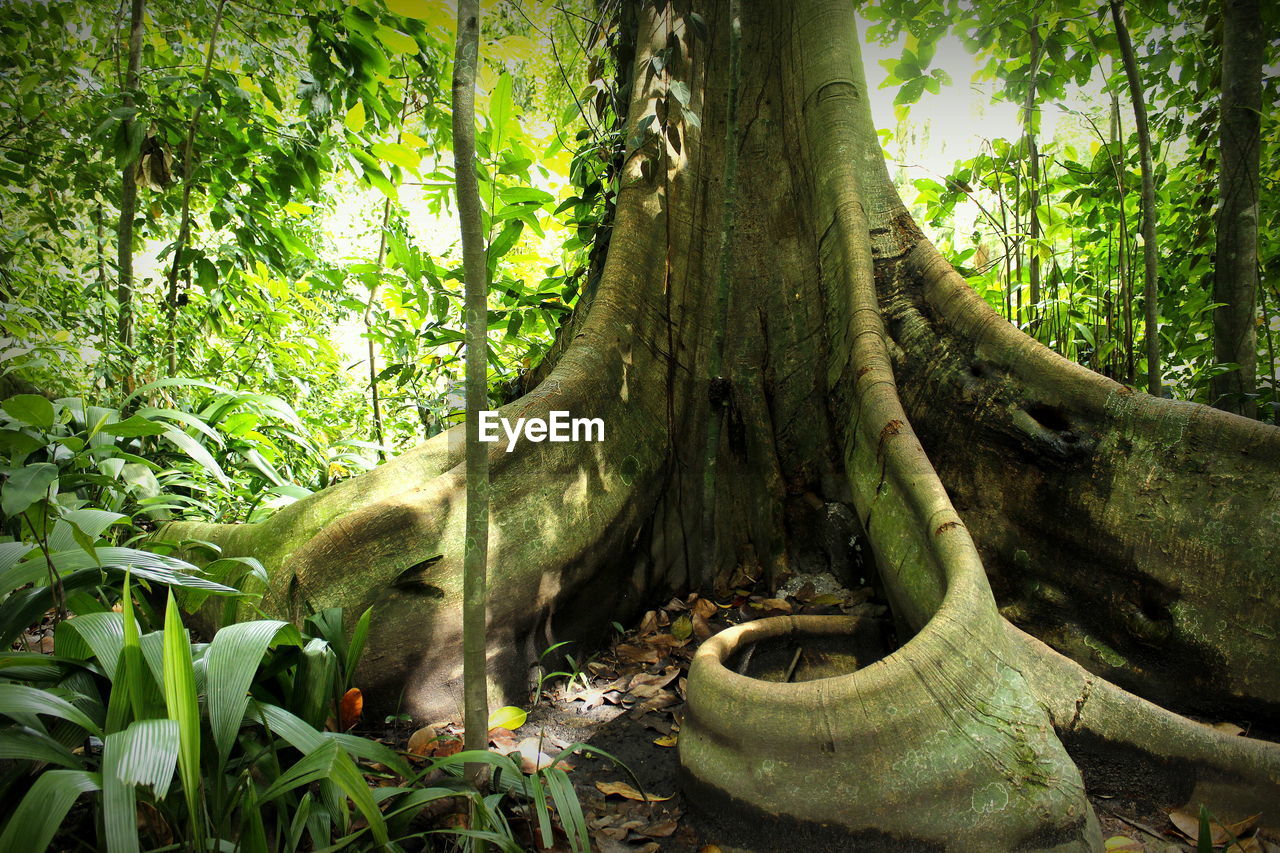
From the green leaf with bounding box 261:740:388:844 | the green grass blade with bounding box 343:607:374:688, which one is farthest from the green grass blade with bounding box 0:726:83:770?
the green grass blade with bounding box 343:607:374:688

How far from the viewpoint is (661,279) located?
110 inches

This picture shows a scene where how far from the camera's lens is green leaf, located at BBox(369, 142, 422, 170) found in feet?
11.8

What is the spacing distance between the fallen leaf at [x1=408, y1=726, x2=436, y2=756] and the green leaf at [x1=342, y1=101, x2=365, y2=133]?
294 cm

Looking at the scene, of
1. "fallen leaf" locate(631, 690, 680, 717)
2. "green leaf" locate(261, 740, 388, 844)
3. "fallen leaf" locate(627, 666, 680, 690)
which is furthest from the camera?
"fallen leaf" locate(627, 666, 680, 690)

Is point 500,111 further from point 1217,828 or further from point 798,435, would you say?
point 1217,828

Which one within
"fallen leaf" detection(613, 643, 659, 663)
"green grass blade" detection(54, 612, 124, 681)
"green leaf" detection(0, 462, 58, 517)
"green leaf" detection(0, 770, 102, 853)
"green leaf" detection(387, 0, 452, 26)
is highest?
"green leaf" detection(387, 0, 452, 26)

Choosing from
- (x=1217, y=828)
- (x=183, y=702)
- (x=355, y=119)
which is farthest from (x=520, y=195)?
(x=1217, y=828)

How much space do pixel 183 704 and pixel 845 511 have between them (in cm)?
208

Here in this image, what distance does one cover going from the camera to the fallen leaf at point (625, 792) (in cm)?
159

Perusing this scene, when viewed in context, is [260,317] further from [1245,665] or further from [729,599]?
[1245,665]

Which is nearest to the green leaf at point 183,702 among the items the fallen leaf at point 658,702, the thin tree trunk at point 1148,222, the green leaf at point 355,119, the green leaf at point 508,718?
the green leaf at point 508,718

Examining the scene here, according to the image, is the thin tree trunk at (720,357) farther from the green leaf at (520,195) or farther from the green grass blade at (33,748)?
the green grass blade at (33,748)

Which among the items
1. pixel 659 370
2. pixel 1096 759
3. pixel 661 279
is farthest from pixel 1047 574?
pixel 661 279

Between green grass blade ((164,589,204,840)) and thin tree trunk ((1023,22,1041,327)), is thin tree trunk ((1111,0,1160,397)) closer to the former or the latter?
thin tree trunk ((1023,22,1041,327))
